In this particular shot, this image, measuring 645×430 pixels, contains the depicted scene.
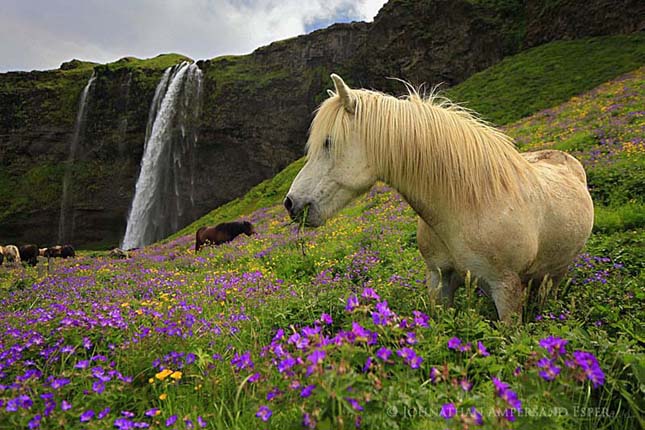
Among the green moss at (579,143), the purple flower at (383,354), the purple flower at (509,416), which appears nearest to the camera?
the purple flower at (509,416)

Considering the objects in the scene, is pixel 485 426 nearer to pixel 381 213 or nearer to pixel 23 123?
pixel 381 213

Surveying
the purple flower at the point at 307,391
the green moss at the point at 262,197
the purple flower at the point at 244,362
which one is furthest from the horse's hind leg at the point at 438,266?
the green moss at the point at 262,197

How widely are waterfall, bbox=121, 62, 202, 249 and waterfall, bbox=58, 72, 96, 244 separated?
561 inches

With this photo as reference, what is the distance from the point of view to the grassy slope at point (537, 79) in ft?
82.0

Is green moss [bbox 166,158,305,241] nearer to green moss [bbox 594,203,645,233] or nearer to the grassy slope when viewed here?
the grassy slope

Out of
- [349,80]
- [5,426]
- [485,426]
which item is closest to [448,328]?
[485,426]

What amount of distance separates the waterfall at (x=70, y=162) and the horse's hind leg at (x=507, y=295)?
225 feet

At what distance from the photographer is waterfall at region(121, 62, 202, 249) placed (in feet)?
162

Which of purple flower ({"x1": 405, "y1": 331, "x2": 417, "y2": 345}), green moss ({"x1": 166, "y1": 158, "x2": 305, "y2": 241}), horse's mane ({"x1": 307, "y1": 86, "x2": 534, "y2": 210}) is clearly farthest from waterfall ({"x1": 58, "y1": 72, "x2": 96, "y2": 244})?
purple flower ({"x1": 405, "y1": 331, "x2": 417, "y2": 345})

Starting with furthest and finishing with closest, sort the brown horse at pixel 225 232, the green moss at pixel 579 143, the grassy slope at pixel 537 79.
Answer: the grassy slope at pixel 537 79
the brown horse at pixel 225 232
the green moss at pixel 579 143

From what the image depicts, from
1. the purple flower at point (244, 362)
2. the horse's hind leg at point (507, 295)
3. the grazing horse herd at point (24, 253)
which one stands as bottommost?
the grazing horse herd at point (24, 253)

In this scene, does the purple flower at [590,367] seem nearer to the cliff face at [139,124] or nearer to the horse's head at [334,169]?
the horse's head at [334,169]

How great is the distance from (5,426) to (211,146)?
58.0 m

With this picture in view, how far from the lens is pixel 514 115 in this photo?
968 inches
